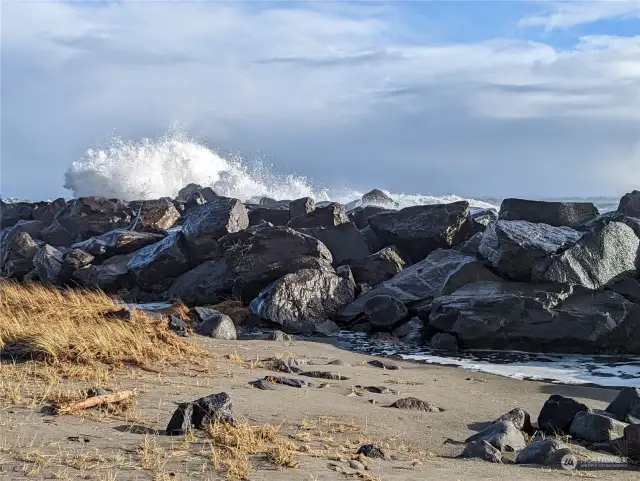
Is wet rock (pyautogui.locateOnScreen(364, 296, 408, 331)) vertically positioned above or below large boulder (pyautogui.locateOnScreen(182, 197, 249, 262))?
below

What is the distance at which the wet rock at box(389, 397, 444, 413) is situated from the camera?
7613 mm

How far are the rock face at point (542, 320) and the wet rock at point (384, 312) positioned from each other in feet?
3.18

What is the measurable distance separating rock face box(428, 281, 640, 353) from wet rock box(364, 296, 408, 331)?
3.18 feet

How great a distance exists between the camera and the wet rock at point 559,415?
697 cm

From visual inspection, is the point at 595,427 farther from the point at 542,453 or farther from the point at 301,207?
the point at 301,207

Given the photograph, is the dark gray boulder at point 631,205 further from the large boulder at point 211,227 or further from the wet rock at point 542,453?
the wet rock at point 542,453

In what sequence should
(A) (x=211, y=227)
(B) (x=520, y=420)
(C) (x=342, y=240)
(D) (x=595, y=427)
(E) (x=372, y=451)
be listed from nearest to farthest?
(E) (x=372, y=451), (D) (x=595, y=427), (B) (x=520, y=420), (A) (x=211, y=227), (C) (x=342, y=240)

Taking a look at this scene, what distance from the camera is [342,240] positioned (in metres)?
17.8

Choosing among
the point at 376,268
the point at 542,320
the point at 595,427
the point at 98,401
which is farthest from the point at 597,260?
the point at 98,401

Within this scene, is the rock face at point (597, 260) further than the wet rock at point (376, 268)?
No

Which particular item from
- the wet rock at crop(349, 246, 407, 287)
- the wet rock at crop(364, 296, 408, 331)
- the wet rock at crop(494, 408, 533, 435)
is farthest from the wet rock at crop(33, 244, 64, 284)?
the wet rock at crop(494, 408, 533, 435)

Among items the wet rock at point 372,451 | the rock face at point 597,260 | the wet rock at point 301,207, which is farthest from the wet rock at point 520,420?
the wet rock at point 301,207

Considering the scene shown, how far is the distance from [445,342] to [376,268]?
155 inches

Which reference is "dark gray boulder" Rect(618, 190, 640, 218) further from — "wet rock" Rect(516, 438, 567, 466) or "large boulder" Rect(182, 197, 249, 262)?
"wet rock" Rect(516, 438, 567, 466)
